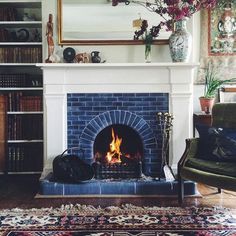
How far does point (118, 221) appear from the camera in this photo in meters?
3.02

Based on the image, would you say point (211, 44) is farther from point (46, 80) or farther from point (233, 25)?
point (46, 80)

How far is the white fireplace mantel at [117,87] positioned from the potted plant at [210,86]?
0.33 m

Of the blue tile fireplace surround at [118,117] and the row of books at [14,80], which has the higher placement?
the row of books at [14,80]

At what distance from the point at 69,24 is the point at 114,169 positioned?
1691 mm

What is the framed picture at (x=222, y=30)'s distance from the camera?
4.71m

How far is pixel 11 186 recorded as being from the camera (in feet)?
13.7

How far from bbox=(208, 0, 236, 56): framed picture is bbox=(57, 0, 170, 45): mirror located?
694 millimetres

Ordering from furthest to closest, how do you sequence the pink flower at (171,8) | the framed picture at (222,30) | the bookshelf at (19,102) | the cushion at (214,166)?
the framed picture at (222,30) < the bookshelf at (19,102) < the pink flower at (171,8) < the cushion at (214,166)

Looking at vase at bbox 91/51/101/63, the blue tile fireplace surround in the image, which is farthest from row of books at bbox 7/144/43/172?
vase at bbox 91/51/101/63

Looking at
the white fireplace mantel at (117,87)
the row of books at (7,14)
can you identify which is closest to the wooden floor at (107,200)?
the white fireplace mantel at (117,87)

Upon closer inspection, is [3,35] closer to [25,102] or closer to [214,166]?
[25,102]

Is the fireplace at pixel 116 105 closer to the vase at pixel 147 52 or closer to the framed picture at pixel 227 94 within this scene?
the vase at pixel 147 52

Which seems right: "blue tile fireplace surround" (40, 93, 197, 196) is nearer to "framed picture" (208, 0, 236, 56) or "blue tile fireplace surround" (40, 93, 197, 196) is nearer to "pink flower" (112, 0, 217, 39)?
"pink flower" (112, 0, 217, 39)

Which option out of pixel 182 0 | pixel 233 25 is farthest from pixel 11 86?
pixel 233 25
